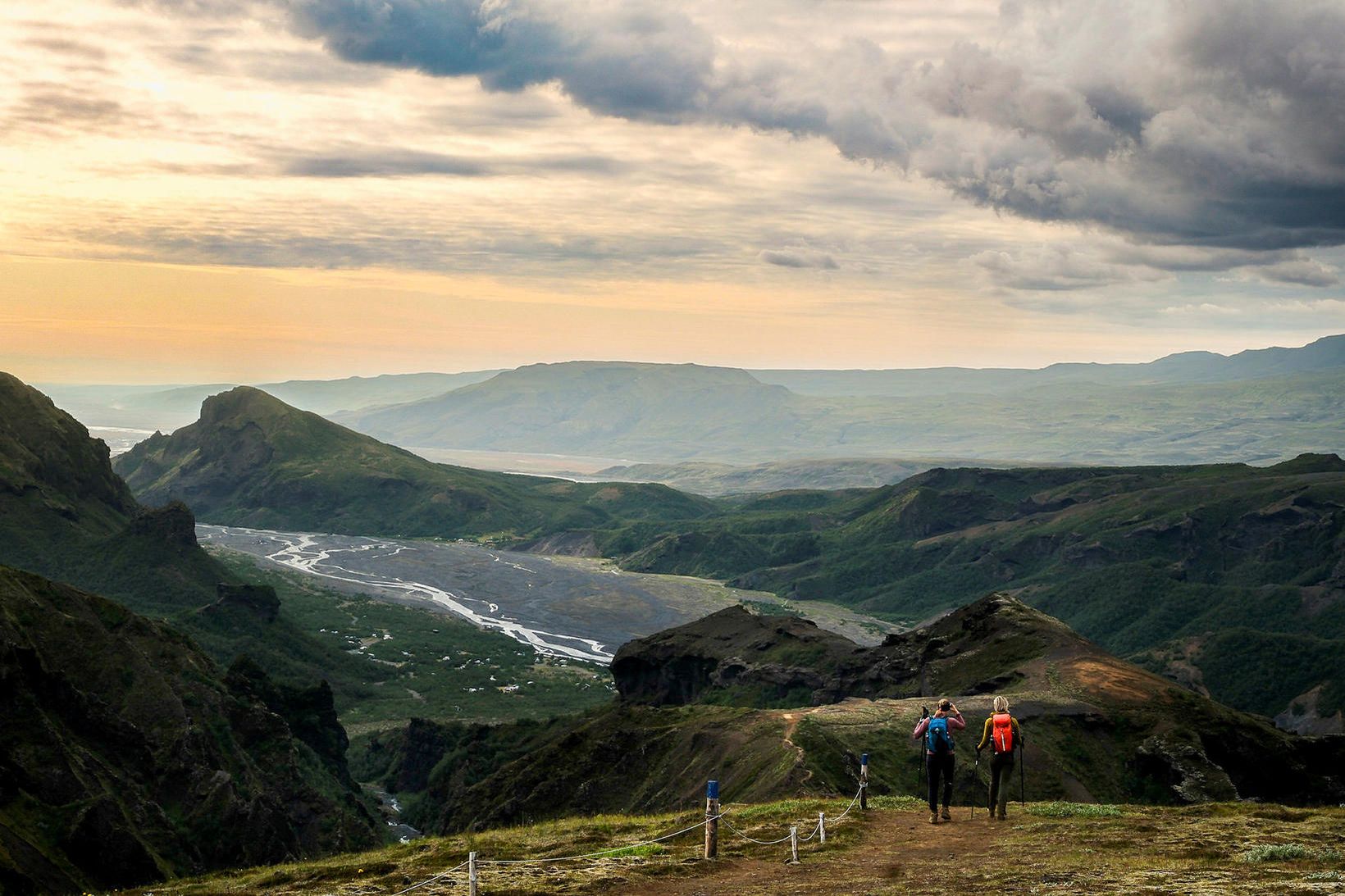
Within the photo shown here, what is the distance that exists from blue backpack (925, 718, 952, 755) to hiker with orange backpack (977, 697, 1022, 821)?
3.41ft

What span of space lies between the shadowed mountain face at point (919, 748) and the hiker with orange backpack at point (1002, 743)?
6.83m

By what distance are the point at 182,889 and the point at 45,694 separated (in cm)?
4169

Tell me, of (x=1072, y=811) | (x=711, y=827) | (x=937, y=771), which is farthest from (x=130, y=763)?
(x=1072, y=811)

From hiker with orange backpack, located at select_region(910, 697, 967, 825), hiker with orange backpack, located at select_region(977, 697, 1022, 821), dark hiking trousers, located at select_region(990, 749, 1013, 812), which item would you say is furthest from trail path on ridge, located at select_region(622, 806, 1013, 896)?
hiker with orange backpack, located at select_region(977, 697, 1022, 821)

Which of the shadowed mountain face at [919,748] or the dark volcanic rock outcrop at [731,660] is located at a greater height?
the shadowed mountain face at [919,748]

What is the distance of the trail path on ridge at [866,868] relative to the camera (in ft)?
96.1

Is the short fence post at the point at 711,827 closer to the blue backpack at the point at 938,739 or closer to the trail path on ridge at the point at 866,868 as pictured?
the trail path on ridge at the point at 866,868

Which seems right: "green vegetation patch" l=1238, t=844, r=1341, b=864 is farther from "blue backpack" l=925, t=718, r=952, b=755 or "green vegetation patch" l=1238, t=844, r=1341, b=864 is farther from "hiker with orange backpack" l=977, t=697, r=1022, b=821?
"blue backpack" l=925, t=718, r=952, b=755

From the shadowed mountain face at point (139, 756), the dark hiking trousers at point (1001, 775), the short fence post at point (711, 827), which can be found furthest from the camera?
the shadowed mountain face at point (139, 756)

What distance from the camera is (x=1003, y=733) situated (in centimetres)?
3684

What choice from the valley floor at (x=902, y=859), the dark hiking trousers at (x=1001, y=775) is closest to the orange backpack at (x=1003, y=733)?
the dark hiking trousers at (x=1001, y=775)

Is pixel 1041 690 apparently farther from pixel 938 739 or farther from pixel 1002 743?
pixel 1002 743

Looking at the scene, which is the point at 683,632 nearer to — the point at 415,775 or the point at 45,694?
the point at 415,775

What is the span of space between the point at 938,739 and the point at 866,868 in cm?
725
